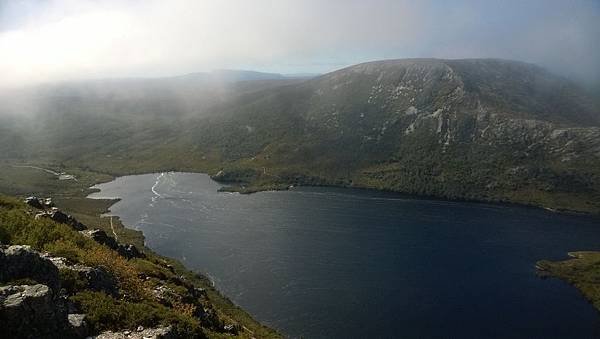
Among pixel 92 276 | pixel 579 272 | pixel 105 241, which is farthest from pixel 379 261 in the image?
pixel 92 276

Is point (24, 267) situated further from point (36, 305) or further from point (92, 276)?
point (92, 276)

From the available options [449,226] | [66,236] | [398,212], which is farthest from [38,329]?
[398,212]

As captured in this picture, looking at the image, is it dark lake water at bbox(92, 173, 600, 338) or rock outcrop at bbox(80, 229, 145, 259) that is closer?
rock outcrop at bbox(80, 229, 145, 259)

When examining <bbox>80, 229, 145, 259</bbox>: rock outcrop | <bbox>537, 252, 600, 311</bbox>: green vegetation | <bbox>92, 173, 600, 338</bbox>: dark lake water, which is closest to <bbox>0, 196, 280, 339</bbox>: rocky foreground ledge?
<bbox>80, 229, 145, 259</bbox>: rock outcrop

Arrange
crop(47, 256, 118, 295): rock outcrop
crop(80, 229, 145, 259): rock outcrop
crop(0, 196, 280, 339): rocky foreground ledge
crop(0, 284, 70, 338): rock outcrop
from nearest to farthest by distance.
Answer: crop(0, 284, 70, 338): rock outcrop → crop(0, 196, 280, 339): rocky foreground ledge → crop(47, 256, 118, 295): rock outcrop → crop(80, 229, 145, 259): rock outcrop

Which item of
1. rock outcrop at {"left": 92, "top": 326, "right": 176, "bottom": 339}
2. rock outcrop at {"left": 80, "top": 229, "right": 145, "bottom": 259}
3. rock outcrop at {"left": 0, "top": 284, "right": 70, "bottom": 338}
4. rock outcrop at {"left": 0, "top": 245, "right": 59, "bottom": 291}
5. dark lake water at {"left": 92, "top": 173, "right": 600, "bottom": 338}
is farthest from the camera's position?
dark lake water at {"left": 92, "top": 173, "right": 600, "bottom": 338}

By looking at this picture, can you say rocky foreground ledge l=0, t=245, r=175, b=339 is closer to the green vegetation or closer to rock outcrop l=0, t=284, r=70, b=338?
rock outcrop l=0, t=284, r=70, b=338

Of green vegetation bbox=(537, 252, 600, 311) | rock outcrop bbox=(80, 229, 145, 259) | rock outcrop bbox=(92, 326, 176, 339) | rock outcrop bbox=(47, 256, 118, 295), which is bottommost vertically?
green vegetation bbox=(537, 252, 600, 311)

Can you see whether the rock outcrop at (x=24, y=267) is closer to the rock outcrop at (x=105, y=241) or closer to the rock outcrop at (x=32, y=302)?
the rock outcrop at (x=32, y=302)

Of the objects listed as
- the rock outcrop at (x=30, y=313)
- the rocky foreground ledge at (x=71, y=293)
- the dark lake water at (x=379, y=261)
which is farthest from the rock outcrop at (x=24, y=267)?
the dark lake water at (x=379, y=261)
